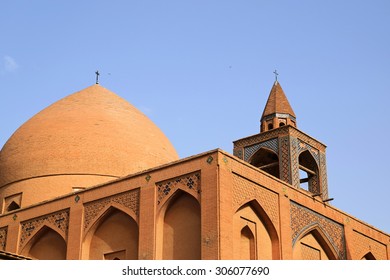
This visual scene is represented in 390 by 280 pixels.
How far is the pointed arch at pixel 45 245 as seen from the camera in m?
15.3

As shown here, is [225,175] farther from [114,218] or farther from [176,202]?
[114,218]

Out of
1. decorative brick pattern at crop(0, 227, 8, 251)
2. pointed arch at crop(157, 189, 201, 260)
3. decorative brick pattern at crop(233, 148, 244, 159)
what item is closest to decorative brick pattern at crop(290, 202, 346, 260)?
pointed arch at crop(157, 189, 201, 260)

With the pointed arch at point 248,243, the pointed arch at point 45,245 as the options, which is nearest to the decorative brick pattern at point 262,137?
the pointed arch at point 248,243

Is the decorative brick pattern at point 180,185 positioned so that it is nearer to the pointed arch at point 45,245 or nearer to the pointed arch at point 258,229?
the pointed arch at point 258,229

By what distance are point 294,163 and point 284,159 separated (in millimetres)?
244

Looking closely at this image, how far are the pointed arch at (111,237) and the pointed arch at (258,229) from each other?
2.03 meters

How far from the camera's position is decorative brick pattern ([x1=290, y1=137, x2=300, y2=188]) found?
51.1ft

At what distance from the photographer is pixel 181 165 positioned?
44.1 feet

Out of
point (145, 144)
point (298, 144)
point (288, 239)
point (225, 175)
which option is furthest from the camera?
point (145, 144)

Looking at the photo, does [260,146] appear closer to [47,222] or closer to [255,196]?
[255,196]

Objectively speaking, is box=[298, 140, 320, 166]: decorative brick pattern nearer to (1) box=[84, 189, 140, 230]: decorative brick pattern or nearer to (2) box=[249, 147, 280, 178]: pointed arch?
(2) box=[249, 147, 280, 178]: pointed arch
